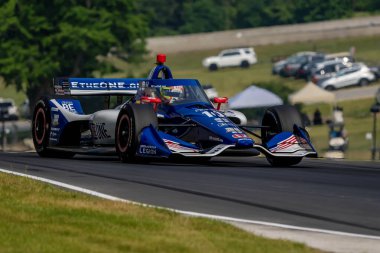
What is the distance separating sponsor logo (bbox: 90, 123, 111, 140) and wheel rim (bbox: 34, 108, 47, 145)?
1.53m

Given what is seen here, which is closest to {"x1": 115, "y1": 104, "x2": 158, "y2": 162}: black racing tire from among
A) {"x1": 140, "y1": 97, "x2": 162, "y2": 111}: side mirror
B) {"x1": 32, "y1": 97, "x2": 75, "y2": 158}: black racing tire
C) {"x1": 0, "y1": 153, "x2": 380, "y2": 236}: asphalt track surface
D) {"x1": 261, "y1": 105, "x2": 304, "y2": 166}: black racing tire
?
{"x1": 0, "y1": 153, "x2": 380, "y2": 236}: asphalt track surface

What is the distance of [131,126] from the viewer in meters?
19.7

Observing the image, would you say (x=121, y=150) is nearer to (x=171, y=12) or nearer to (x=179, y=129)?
(x=179, y=129)

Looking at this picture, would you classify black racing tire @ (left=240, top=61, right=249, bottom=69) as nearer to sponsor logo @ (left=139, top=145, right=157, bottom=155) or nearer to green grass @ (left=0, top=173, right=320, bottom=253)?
sponsor logo @ (left=139, top=145, right=157, bottom=155)

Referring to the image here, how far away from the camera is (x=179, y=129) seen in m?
20.0

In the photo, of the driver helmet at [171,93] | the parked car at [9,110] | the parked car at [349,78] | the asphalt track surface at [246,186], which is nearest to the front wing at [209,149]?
the asphalt track surface at [246,186]

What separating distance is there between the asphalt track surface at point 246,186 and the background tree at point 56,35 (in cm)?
4794

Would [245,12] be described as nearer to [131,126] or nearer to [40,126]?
[40,126]

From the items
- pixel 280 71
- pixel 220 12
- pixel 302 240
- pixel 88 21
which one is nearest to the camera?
pixel 302 240

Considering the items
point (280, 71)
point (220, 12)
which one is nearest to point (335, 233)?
point (280, 71)

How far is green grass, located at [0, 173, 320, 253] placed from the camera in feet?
35.3

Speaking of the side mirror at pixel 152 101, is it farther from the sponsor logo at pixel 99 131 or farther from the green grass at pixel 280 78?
the green grass at pixel 280 78

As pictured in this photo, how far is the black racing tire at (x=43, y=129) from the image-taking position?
74.6 feet

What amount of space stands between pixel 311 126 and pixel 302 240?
153 feet
